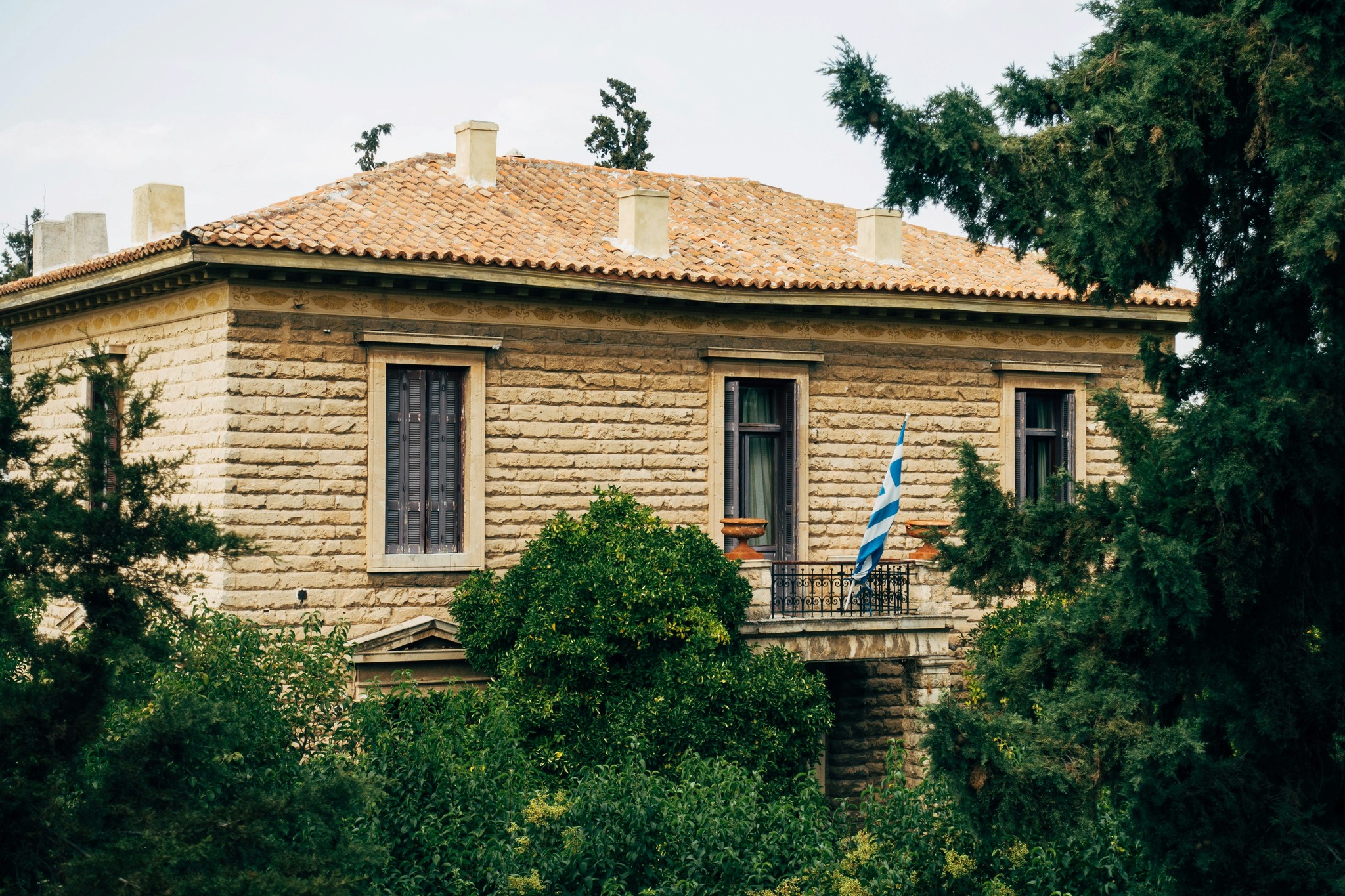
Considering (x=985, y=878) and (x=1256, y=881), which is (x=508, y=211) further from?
(x=1256, y=881)

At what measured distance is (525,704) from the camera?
16203 millimetres

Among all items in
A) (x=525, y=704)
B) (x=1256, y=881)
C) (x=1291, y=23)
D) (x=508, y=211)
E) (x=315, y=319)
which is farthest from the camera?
(x=508, y=211)

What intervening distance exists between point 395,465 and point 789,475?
213 inches

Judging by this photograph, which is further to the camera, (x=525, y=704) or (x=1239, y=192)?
(x=525, y=704)

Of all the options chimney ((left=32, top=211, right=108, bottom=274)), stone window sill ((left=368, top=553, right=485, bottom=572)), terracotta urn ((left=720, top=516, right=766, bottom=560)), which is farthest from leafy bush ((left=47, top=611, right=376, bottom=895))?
chimney ((left=32, top=211, right=108, bottom=274))

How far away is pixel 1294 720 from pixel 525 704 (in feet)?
25.8

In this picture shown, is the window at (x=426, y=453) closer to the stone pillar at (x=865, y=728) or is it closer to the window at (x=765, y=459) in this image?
the window at (x=765, y=459)

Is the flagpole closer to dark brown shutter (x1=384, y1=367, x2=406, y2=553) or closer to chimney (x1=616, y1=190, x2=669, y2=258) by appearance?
chimney (x1=616, y1=190, x2=669, y2=258)

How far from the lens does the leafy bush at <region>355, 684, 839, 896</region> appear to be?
512 inches

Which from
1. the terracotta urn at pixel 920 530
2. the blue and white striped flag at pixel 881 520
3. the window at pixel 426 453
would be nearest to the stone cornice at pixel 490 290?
the window at pixel 426 453

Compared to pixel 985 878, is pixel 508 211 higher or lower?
higher

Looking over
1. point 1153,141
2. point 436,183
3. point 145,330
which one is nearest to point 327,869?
point 1153,141

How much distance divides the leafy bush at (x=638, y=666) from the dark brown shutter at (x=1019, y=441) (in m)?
6.33

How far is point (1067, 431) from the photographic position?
2231cm
